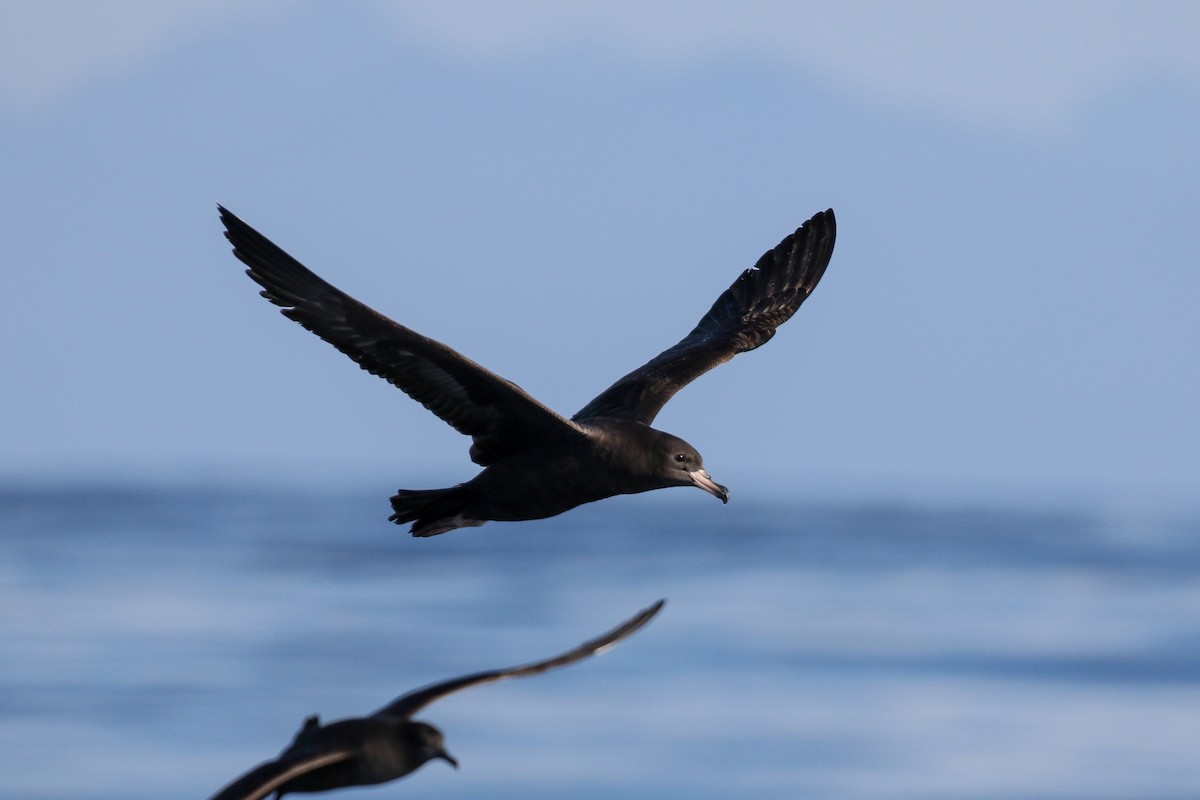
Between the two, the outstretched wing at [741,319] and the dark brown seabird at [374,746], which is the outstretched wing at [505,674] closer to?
the dark brown seabird at [374,746]

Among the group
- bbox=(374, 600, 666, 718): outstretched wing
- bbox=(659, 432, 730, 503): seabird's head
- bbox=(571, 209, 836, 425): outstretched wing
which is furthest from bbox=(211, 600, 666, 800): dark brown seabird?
bbox=(571, 209, 836, 425): outstretched wing

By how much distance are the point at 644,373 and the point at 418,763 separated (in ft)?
16.3

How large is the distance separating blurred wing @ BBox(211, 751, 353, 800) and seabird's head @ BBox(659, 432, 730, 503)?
3535mm

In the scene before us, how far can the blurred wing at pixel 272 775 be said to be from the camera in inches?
243

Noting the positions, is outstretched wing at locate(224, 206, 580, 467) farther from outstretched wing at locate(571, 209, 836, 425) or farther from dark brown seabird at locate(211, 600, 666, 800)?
dark brown seabird at locate(211, 600, 666, 800)

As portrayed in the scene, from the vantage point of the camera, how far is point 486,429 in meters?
10.1

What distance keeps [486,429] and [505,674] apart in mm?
3477

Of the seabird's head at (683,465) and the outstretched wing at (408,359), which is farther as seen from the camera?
the seabird's head at (683,465)

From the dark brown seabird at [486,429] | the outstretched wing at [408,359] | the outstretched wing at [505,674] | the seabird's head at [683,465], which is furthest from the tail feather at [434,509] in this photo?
the outstretched wing at [505,674]

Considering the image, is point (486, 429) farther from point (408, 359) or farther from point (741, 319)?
point (741, 319)

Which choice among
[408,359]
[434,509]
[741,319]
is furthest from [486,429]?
[741,319]

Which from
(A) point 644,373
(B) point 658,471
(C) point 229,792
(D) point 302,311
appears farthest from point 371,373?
(C) point 229,792

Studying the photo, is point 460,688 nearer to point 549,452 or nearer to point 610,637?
point 610,637

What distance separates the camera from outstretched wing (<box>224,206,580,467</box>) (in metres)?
8.93
